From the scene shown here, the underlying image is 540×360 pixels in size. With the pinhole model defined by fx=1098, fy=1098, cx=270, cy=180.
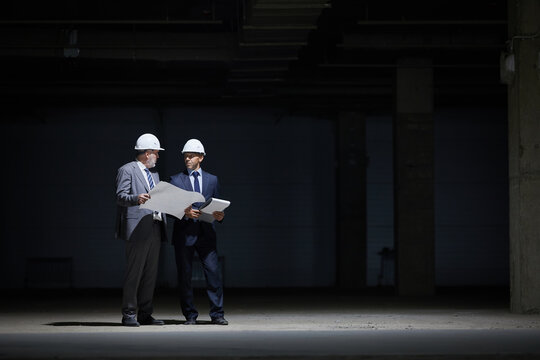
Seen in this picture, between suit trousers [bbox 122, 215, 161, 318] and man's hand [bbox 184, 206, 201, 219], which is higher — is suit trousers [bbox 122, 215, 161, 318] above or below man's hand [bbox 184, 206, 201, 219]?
below

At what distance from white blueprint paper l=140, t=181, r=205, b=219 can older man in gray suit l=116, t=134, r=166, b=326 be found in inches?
14.7

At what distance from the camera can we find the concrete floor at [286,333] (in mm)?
9375

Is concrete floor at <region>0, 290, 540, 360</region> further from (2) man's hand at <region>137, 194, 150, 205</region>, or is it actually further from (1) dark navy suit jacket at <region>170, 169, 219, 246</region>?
(2) man's hand at <region>137, 194, 150, 205</region>

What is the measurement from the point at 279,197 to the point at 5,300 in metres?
9.74

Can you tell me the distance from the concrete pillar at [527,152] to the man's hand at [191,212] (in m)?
4.69

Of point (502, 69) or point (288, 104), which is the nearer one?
point (502, 69)

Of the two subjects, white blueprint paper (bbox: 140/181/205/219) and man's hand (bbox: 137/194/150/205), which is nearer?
white blueprint paper (bbox: 140/181/205/219)

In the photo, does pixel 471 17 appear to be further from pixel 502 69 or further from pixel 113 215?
pixel 113 215

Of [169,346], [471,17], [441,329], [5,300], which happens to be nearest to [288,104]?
[471,17]

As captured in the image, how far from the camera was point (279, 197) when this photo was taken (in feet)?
93.8

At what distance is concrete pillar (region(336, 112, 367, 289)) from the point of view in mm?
28016

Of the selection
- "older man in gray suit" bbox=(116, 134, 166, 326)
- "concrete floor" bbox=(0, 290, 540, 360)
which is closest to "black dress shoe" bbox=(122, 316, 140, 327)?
"older man in gray suit" bbox=(116, 134, 166, 326)

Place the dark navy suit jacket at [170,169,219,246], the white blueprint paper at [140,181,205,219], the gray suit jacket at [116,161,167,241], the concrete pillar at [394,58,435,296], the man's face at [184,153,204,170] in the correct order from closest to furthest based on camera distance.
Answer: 1. the white blueprint paper at [140,181,205,219]
2. the gray suit jacket at [116,161,167,241]
3. the dark navy suit jacket at [170,169,219,246]
4. the man's face at [184,153,204,170]
5. the concrete pillar at [394,58,435,296]

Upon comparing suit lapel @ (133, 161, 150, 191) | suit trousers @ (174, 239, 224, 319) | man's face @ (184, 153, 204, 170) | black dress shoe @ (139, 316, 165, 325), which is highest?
man's face @ (184, 153, 204, 170)
